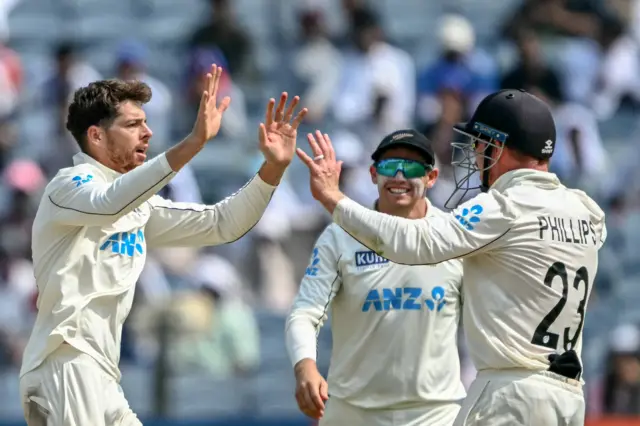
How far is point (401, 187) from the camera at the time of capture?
716 centimetres

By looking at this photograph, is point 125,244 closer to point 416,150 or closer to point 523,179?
point 416,150

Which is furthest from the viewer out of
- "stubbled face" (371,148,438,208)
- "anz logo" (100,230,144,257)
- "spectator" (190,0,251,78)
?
"spectator" (190,0,251,78)

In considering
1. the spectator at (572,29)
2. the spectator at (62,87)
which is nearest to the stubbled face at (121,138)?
the spectator at (62,87)

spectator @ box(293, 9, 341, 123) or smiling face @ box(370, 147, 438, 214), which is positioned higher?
spectator @ box(293, 9, 341, 123)

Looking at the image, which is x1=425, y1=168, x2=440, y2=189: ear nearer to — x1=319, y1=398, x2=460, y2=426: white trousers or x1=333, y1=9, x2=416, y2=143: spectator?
x1=319, y1=398, x2=460, y2=426: white trousers

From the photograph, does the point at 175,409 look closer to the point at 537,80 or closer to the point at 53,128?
the point at 53,128

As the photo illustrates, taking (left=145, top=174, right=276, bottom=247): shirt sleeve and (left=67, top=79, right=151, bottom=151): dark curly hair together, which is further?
(left=145, top=174, right=276, bottom=247): shirt sleeve

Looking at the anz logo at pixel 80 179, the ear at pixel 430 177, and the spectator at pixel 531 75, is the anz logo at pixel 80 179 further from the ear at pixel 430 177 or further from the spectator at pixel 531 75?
the spectator at pixel 531 75

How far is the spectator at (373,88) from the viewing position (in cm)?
1463

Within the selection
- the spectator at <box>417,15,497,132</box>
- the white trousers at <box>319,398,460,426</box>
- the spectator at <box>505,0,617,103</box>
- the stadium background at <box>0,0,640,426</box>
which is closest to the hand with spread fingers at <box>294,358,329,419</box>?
the white trousers at <box>319,398,460,426</box>

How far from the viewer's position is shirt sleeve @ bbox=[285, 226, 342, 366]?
6.89 meters

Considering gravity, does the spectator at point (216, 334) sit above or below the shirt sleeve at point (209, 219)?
below

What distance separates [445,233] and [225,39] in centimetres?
1017

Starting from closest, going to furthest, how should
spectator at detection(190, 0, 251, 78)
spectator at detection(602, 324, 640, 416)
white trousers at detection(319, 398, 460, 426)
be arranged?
1. white trousers at detection(319, 398, 460, 426)
2. spectator at detection(602, 324, 640, 416)
3. spectator at detection(190, 0, 251, 78)
